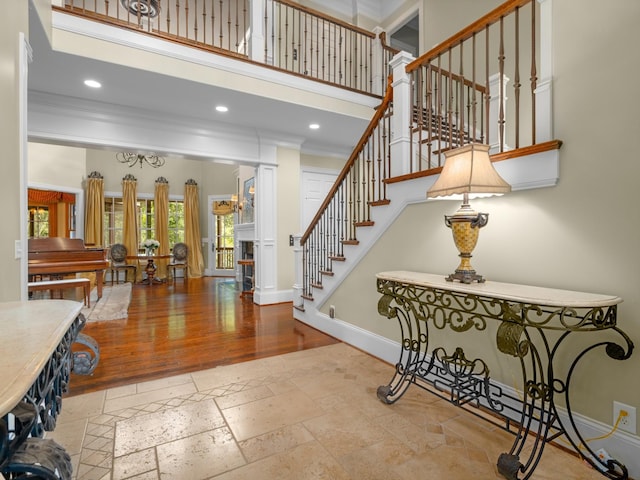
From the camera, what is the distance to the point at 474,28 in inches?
82.9

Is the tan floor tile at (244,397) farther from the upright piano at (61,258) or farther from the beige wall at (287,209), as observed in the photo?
the upright piano at (61,258)

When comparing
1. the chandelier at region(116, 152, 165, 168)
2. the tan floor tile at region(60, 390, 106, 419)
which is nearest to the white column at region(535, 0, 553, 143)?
the tan floor tile at region(60, 390, 106, 419)

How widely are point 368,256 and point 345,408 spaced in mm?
1387

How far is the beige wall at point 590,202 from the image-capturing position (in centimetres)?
150

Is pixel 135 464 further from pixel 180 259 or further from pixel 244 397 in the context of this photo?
pixel 180 259

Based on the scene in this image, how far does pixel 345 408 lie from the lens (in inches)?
83.7

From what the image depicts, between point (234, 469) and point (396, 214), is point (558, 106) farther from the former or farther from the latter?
point (234, 469)

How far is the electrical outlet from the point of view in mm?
1489

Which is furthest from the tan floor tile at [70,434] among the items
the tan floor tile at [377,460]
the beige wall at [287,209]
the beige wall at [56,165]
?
the beige wall at [56,165]

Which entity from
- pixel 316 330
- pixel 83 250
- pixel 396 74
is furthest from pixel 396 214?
pixel 83 250

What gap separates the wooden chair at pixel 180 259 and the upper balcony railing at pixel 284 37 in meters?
5.00

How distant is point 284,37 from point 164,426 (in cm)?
565

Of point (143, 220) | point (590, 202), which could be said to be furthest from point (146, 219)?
point (590, 202)

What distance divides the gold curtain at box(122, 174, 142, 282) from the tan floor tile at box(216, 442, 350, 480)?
8030 mm
